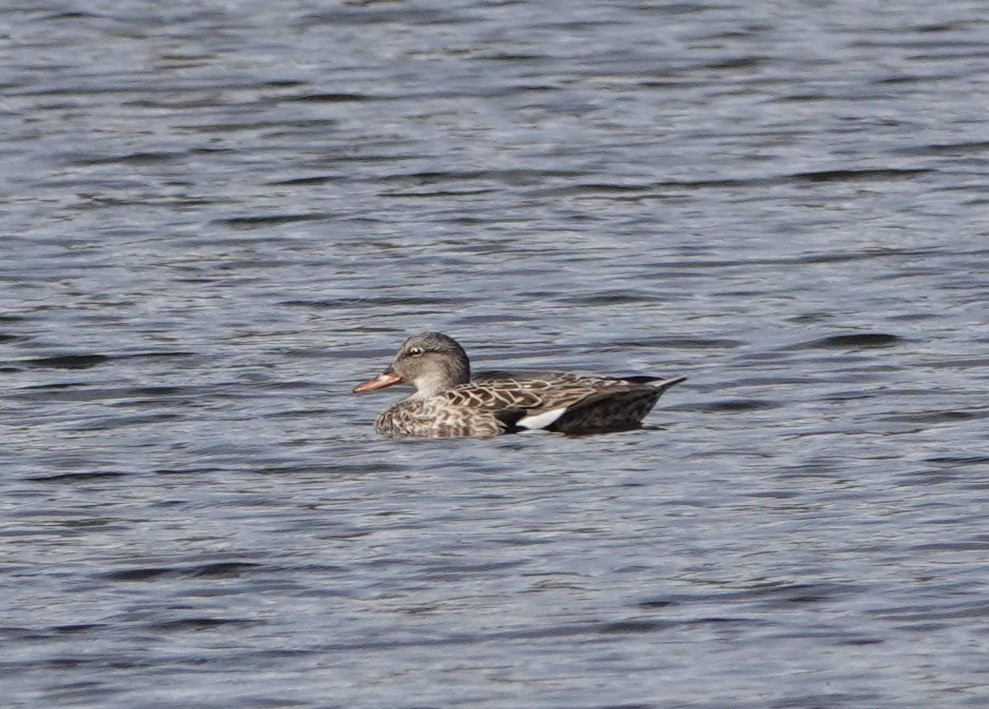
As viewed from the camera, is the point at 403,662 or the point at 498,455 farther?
the point at 498,455

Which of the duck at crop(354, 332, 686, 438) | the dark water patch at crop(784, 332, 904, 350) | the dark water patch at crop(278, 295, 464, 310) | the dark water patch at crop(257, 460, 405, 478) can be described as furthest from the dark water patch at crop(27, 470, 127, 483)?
the dark water patch at crop(784, 332, 904, 350)

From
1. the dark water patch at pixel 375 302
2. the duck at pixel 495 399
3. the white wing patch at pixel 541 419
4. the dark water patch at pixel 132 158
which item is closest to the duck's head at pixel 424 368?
the duck at pixel 495 399

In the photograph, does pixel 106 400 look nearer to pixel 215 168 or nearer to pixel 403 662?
pixel 403 662

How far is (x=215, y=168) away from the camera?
20375 mm

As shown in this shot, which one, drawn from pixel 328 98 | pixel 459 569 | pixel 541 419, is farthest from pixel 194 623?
pixel 328 98

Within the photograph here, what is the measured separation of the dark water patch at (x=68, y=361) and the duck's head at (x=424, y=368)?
5.57ft

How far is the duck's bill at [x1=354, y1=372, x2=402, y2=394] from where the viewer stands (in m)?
13.9

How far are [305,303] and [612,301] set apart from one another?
180cm

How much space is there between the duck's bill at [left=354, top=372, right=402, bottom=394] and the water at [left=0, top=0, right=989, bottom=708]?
0.19 metres

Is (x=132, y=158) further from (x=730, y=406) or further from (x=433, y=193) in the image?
(x=730, y=406)

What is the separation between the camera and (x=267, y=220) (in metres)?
18.5

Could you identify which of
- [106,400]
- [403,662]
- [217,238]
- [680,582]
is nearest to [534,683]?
[403,662]

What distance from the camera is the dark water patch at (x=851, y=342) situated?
14664 millimetres

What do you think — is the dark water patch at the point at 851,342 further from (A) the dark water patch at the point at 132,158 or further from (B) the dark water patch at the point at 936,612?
(A) the dark water patch at the point at 132,158
